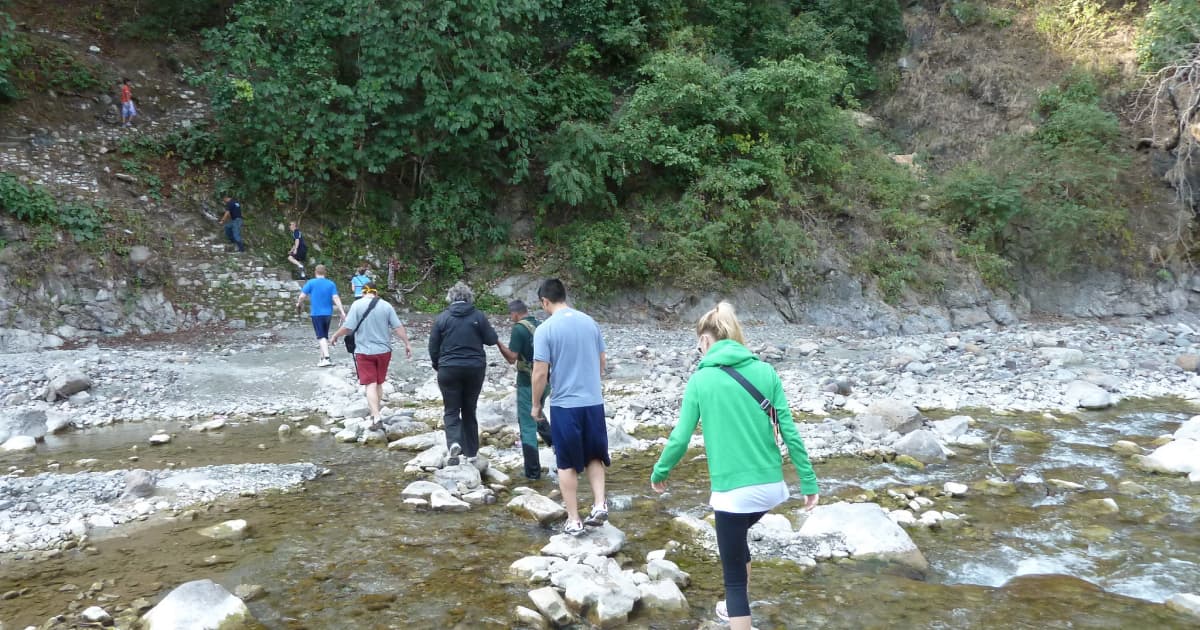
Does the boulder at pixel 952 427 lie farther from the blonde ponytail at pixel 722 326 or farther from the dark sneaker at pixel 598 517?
the blonde ponytail at pixel 722 326

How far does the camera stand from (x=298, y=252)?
16688 mm

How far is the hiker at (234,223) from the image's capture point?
1653 cm

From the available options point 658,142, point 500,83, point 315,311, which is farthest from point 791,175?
point 315,311

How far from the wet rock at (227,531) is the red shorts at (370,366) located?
2.95 m

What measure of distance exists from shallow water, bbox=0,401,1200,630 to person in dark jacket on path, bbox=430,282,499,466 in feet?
3.09

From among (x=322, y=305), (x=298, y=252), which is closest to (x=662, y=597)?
(x=322, y=305)

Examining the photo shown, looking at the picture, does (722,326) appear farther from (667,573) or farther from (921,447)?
(921,447)

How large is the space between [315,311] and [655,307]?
318 inches

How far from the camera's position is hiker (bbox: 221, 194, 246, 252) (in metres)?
16.5

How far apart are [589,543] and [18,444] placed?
713cm

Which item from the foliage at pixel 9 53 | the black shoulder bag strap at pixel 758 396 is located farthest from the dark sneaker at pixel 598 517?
the foliage at pixel 9 53

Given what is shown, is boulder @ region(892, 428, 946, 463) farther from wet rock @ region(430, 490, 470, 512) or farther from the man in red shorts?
the man in red shorts

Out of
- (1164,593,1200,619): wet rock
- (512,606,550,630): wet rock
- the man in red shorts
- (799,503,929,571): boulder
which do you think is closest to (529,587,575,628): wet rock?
(512,606,550,630): wet rock

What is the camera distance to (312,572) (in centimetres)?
518
